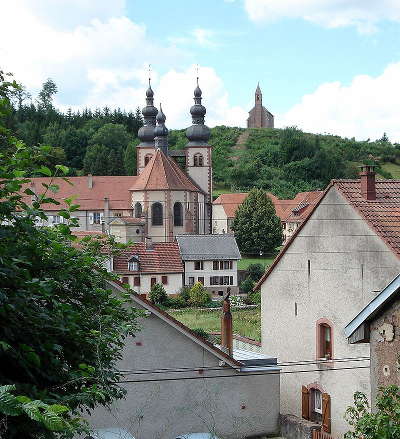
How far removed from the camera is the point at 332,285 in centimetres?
2161

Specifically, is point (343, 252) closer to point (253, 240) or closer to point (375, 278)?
point (375, 278)

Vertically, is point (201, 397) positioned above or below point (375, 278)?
below

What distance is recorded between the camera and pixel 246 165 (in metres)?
117

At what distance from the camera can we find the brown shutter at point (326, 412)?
69.2ft

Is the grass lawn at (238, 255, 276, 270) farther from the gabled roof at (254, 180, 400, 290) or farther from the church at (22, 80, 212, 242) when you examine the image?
the gabled roof at (254, 180, 400, 290)

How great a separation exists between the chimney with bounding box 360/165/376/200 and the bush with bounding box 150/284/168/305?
30.9m

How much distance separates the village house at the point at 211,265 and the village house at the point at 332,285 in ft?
107

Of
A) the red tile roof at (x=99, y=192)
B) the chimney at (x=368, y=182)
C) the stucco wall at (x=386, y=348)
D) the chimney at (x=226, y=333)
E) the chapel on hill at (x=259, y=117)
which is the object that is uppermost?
the chapel on hill at (x=259, y=117)

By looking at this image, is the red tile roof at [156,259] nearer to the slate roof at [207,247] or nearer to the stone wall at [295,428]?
the slate roof at [207,247]

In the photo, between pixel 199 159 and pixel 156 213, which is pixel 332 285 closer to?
pixel 156 213

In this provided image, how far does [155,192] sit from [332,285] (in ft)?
166

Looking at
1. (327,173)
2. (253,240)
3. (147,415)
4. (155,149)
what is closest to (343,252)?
(147,415)

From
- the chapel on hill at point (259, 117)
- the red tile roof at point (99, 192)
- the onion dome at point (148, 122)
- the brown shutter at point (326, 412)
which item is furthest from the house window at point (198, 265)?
the chapel on hill at point (259, 117)

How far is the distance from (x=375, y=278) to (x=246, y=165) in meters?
98.1
